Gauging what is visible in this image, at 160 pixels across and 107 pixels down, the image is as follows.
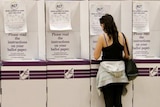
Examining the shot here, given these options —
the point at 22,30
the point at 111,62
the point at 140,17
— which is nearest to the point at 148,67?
the point at 111,62

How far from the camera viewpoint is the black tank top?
3.91 m

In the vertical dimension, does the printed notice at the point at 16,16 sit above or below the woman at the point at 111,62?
above

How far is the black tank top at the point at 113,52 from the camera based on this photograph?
3.91 m

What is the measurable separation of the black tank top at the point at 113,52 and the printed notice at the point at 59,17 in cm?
75

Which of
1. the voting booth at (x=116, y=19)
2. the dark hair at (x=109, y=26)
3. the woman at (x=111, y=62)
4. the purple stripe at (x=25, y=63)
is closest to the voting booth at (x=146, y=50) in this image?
the voting booth at (x=116, y=19)

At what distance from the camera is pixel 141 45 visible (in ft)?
15.2

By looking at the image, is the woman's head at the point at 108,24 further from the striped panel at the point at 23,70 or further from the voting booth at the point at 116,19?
the striped panel at the point at 23,70

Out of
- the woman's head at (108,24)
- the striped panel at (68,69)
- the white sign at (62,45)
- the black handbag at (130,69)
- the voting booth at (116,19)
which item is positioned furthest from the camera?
the white sign at (62,45)

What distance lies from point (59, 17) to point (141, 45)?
49.9 inches

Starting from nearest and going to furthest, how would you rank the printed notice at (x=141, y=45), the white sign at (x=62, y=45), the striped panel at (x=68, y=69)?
the striped panel at (x=68, y=69), the white sign at (x=62, y=45), the printed notice at (x=141, y=45)

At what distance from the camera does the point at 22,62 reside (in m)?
4.10

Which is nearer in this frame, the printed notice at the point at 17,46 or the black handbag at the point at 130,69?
the black handbag at the point at 130,69

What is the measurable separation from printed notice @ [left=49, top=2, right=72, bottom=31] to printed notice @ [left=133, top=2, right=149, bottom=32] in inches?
Result: 37.2

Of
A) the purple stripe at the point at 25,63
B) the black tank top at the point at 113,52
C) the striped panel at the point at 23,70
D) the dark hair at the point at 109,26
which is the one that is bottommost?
the striped panel at the point at 23,70
